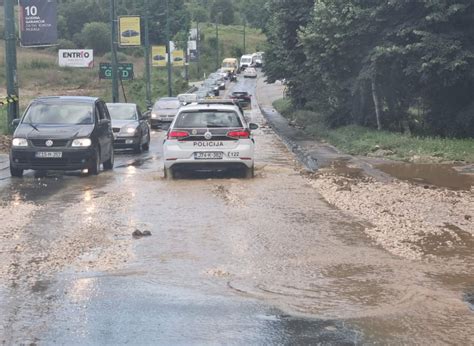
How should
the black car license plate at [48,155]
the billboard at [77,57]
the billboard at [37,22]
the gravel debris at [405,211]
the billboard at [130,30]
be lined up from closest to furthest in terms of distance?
the gravel debris at [405,211] < the black car license plate at [48,155] < the billboard at [37,22] < the billboard at [130,30] < the billboard at [77,57]

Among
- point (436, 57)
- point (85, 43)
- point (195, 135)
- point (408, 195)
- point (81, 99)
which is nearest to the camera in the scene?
point (408, 195)

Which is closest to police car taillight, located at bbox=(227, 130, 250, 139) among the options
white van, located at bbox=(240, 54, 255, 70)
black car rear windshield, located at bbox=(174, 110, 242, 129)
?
black car rear windshield, located at bbox=(174, 110, 242, 129)

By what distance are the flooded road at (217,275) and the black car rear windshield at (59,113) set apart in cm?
355

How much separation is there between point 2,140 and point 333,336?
18.7 m

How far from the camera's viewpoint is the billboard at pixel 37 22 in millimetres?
23016

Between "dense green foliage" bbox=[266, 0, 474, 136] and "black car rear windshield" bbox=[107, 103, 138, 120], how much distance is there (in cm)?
589

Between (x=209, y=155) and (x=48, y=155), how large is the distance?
128 inches

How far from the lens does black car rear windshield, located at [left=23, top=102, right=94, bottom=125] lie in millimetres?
15695

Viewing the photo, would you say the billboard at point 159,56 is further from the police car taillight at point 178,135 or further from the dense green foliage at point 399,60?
the police car taillight at point 178,135

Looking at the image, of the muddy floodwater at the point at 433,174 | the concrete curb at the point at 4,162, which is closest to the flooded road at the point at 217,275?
the muddy floodwater at the point at 433,174

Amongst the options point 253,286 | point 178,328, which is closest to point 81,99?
point 253,286

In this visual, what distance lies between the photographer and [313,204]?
11688 millimetres

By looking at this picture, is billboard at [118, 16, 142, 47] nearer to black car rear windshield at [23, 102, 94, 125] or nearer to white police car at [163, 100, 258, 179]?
black car rear windshield at [23, 102, 94, 125]

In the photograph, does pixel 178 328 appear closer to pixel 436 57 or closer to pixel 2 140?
pixel 436 57
